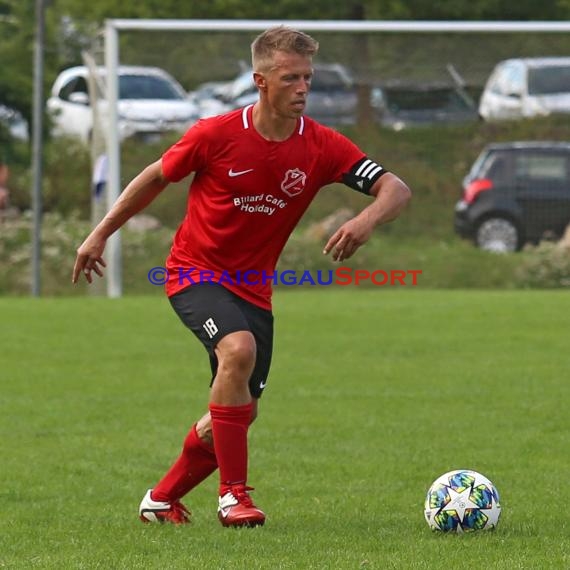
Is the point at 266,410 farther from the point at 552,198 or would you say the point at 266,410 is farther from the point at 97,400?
the point at 552,198

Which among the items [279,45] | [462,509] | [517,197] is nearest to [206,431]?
[462,509]

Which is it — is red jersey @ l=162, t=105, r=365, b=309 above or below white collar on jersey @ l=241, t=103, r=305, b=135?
below

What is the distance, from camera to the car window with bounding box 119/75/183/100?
18.6 meters

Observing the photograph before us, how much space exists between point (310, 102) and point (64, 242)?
12.1 feet

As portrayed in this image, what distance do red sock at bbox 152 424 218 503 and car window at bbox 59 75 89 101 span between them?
1518cm

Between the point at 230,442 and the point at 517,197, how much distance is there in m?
13.3

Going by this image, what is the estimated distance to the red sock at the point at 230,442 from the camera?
5.97 metres

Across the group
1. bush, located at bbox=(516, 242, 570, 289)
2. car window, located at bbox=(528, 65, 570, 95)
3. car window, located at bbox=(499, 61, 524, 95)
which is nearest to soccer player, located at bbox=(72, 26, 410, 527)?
bush, located at bbox=(516, 242, 570, 289)

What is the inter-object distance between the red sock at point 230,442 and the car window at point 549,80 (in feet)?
45.2

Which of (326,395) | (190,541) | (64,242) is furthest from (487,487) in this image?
(64,242)

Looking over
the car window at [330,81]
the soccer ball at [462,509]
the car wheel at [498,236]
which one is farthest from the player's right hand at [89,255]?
the car window at [330,81]

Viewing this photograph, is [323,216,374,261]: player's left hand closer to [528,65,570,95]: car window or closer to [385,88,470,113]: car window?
[385,88,470,113]: car window

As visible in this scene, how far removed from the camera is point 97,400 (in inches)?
397

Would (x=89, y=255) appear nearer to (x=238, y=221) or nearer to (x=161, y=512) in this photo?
(x=238, y=221)
